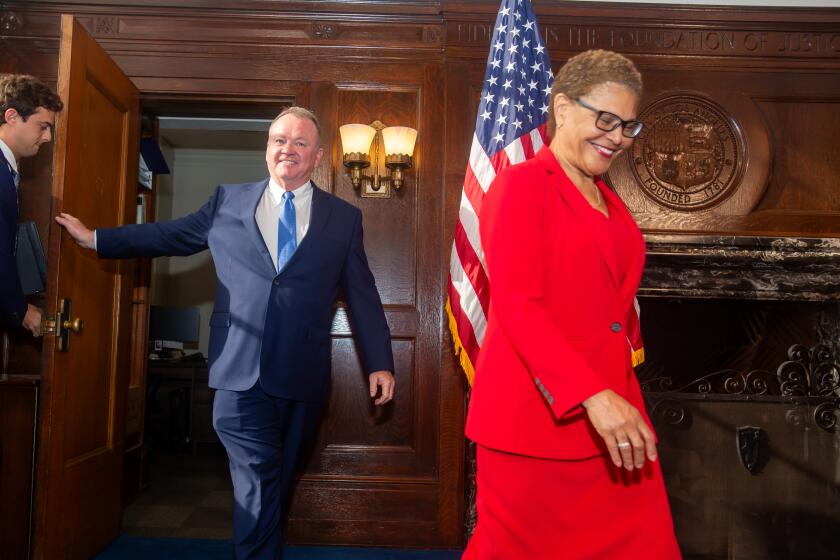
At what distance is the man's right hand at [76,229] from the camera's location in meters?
2.85

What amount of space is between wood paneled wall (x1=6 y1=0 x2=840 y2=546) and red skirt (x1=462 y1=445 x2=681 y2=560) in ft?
7.69

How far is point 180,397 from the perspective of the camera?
678 cm

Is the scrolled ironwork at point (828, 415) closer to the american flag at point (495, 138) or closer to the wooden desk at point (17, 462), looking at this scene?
the american flag at point (495, 138)

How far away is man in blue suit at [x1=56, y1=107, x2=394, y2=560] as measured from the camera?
2.48 metres

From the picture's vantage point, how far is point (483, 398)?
5.23 ft

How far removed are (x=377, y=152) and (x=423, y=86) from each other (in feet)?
1.40

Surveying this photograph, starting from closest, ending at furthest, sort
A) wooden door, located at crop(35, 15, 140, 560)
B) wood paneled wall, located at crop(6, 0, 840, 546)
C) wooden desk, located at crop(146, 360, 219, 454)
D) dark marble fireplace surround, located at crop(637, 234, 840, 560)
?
1. wooden door, located at crop(35, 15, 140, 560)
2. dark marble fireplace surround, located at crop(637, 234, 840, 560)
3. wood paneled wall, located at crop(6, 0, 840, 546)
4. wooden desk, located at crop(146, 360, 219, 454)

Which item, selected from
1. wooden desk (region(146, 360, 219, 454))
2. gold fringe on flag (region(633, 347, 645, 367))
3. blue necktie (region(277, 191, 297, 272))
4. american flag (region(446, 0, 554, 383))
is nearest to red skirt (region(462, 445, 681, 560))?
gold fringe on flag (region(633, 347, 645, 367))

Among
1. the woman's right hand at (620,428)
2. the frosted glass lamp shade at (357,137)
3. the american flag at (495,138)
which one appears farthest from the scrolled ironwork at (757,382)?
the woman's right hand at (620,428)

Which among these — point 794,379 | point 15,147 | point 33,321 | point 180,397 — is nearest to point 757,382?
point 794,379

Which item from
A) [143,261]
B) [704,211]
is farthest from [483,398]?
[143,261]

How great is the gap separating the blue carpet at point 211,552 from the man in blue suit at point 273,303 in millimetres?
1099

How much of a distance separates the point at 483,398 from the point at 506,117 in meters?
1.92

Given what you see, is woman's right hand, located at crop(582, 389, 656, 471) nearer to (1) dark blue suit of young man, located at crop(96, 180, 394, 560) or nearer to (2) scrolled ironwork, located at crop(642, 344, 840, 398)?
(1) dark blue suit of young man, located at crop(96, 180, 394, 560)
